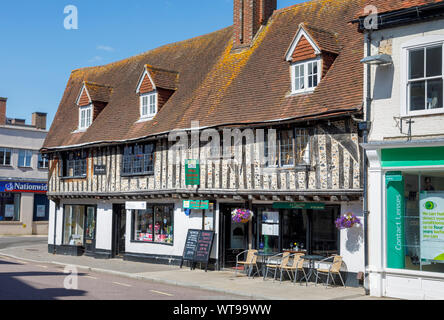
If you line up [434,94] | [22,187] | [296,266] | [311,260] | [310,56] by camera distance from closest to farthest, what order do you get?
[434,94] → [296,266] → [311,260] → [310,56] → [22,187]

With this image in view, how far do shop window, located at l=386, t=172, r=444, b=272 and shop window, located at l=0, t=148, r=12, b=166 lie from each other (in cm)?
3178

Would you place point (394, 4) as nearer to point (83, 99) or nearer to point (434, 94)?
point (434, 94)

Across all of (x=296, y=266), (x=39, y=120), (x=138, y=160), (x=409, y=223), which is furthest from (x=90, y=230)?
(x=39, y=120)

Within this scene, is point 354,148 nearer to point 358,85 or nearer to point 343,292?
point 358,85

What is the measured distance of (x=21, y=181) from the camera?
3831cm

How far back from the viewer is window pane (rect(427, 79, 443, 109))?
12.6m

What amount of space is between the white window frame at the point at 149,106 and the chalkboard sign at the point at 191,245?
531 cm

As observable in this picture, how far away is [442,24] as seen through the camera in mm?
12508

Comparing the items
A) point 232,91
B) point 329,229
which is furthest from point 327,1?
point 329,229

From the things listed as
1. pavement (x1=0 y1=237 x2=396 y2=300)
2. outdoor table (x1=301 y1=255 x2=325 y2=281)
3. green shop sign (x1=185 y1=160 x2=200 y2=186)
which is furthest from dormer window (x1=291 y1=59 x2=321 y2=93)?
pavement (x1=0 y1=237 x2=396 y2=300)

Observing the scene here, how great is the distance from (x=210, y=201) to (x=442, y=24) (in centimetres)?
933

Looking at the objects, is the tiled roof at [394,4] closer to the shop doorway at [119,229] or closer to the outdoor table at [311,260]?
the outdoor table at [311,260]

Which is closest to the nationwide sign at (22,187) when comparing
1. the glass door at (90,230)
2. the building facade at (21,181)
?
the building facade at (21,181)

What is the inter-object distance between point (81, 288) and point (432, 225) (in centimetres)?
852
